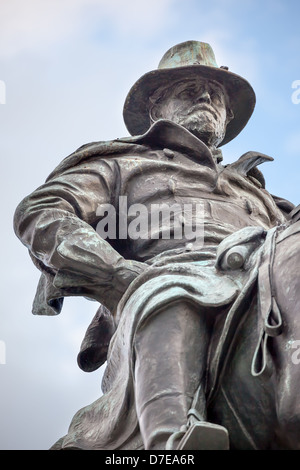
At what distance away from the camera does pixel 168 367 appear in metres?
4.69

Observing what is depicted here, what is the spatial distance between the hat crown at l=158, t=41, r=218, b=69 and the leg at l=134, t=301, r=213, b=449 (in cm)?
363

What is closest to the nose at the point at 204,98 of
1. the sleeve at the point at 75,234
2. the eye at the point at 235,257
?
the sleeve at the point at 75,234

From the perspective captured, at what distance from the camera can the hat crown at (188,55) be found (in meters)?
8.23

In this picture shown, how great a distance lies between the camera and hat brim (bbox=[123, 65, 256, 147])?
8.02 metres

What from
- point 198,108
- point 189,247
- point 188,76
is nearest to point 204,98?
point 198,108

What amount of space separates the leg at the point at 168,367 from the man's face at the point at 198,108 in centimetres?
286

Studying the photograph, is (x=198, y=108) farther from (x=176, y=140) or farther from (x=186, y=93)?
(x=176, y=140)

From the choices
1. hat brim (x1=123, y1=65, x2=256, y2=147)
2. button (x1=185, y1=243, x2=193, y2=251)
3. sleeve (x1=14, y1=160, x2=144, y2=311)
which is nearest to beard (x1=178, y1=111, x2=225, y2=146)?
hat brim (x1=123, y1=65, x2=256, y2=147)

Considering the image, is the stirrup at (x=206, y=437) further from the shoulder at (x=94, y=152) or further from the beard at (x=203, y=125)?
the beard at (x=203, y=125)

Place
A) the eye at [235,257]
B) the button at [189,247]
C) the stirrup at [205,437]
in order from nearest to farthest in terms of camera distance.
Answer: the stirrup at [205,437]
the eye at [235,257]
the button at [189,247]

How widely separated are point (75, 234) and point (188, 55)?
2.86 meters

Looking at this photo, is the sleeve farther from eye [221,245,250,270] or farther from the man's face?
the man's face

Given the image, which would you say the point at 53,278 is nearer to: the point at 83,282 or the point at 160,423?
the point at 83,282
